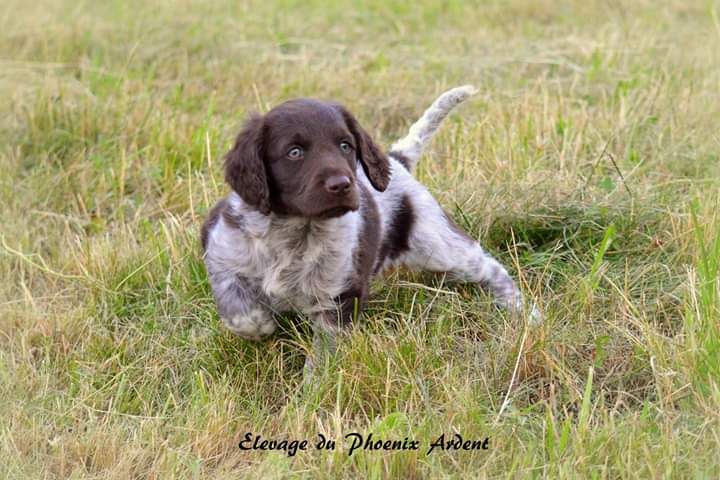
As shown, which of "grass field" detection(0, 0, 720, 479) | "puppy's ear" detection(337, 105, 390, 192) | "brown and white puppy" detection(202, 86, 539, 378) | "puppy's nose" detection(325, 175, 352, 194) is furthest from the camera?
"puppy's ear" detection(337, 105, 390, 192)

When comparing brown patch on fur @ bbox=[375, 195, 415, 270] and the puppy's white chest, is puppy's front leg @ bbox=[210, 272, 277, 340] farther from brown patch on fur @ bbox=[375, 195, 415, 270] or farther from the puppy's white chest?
brown patch on fur @ bbox=[375, 195, 415, 270]

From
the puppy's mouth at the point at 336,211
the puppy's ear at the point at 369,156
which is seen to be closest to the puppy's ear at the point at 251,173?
the puppy's mouth at the point at 336,211

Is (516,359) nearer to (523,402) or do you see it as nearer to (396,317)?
(523,402)

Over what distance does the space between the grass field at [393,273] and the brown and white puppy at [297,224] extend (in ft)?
0.63

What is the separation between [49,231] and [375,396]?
8.25 ft

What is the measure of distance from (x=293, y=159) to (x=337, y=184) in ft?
0.96

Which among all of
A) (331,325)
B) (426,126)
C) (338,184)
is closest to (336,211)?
(338,184)

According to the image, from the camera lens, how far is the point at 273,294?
167 inches

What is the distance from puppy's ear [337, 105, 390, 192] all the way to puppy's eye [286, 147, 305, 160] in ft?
1.01

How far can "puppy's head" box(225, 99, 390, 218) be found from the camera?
3.98 meters

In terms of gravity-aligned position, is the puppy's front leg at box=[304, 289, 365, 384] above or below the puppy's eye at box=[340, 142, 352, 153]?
below

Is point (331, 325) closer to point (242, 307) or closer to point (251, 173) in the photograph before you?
point (242, 307)

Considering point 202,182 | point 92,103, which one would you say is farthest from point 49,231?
point 92,103

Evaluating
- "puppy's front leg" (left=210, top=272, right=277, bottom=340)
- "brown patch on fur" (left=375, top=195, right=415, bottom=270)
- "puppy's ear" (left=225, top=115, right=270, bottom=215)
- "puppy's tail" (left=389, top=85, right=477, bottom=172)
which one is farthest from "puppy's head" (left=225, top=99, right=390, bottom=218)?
"puppy's tail" (left=389, top=85, right=477, bottom=172)
